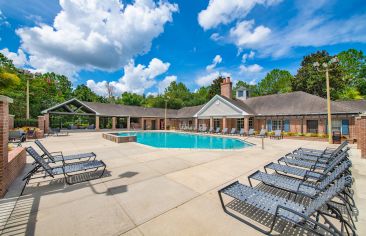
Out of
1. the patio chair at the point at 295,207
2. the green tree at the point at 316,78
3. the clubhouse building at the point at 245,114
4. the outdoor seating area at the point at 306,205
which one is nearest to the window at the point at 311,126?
the clubhouse building at the point at 245,114

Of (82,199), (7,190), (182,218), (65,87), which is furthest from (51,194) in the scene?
(65,87)

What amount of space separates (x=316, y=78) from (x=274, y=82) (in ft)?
64.5

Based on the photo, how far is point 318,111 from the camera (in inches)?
741

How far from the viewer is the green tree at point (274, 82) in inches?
1933

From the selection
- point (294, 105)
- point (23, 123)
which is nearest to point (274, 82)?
point (294, 105)

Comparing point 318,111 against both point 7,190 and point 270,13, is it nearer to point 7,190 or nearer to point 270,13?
point 270,13

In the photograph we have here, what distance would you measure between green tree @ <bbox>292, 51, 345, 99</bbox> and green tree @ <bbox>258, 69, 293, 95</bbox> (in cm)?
1265

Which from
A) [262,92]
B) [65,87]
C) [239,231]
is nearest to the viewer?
[239,231]

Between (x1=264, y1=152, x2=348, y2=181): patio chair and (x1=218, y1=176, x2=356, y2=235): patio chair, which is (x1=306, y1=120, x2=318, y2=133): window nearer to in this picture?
(x1=264, y1=152, x2=348, y2=181): patio chair

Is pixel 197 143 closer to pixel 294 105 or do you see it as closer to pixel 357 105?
pixel 294 105

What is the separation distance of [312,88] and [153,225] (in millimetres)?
41501

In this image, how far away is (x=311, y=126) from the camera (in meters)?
19.7

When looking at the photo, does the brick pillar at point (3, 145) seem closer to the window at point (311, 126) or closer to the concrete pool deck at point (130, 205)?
the concrete pool deck at point (130, 205)

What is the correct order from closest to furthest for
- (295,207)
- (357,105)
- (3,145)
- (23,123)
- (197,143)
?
(295,207) < (3,145) < (197,143) < (357,105) < (23,123)
